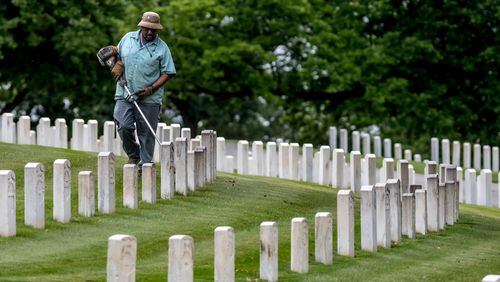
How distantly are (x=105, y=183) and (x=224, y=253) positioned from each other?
4.63m

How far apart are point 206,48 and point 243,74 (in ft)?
4.72

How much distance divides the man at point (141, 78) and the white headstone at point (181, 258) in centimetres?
797

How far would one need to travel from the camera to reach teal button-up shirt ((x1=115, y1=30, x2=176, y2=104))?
20.8 m

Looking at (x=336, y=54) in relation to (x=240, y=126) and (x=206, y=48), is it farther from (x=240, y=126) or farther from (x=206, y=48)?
(x=240, y=126)

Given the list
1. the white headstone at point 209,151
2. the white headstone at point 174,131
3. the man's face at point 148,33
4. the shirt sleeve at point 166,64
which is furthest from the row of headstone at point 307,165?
the man's face at point 148,33

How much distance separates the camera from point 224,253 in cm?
1355

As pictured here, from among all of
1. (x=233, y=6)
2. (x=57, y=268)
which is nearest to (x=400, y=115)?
(x=233, y=6)

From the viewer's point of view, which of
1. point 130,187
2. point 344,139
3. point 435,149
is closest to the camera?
point 130,187

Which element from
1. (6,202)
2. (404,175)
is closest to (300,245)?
(6,202)

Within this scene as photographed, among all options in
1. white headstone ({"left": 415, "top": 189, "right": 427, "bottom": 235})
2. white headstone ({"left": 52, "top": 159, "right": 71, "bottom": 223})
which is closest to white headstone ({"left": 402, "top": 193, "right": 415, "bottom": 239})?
white headstone ({"left": 415, "top": 189, "right": 427, "bottom": 235})

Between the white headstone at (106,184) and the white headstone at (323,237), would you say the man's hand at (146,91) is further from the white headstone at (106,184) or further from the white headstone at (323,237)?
the white headstone at (323,237)

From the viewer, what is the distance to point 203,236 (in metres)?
17.1

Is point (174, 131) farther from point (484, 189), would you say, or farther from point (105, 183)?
point (105, 183)

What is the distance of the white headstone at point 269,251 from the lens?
1448 centimetres
